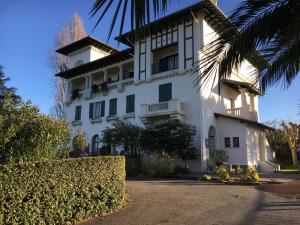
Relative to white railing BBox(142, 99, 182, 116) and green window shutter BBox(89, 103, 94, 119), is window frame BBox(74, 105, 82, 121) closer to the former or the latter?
green window shutter BBox(89, 103, 94, 119)

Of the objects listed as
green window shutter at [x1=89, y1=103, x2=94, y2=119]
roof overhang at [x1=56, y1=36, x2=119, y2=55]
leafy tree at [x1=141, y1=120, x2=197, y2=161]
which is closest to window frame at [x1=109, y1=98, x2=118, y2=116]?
green window shutter at [x1=89, y1=103, x2=94, y2=119]

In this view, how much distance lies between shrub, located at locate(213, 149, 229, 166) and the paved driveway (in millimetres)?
9961

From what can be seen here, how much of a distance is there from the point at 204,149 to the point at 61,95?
72.3 ft

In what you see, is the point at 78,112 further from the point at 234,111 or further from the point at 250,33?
the point at 250,33

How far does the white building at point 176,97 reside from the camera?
22.3 metres

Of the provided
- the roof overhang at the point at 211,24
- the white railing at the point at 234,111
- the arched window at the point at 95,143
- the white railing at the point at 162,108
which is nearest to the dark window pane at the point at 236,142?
the white railing at the point at 234,111

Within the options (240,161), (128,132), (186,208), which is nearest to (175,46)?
(128,132)

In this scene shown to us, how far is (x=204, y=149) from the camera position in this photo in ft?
70.8

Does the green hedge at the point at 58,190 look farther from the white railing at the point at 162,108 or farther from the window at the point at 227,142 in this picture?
the window at the point at 227,142

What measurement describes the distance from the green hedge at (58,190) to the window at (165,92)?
15894mm

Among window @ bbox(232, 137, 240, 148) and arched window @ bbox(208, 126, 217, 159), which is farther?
arched window @ bbox(208, 126, 217, 159)

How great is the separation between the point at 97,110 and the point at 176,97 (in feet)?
32.9

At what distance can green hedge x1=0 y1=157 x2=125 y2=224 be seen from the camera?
5.48 meters

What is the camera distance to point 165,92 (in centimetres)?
2412
